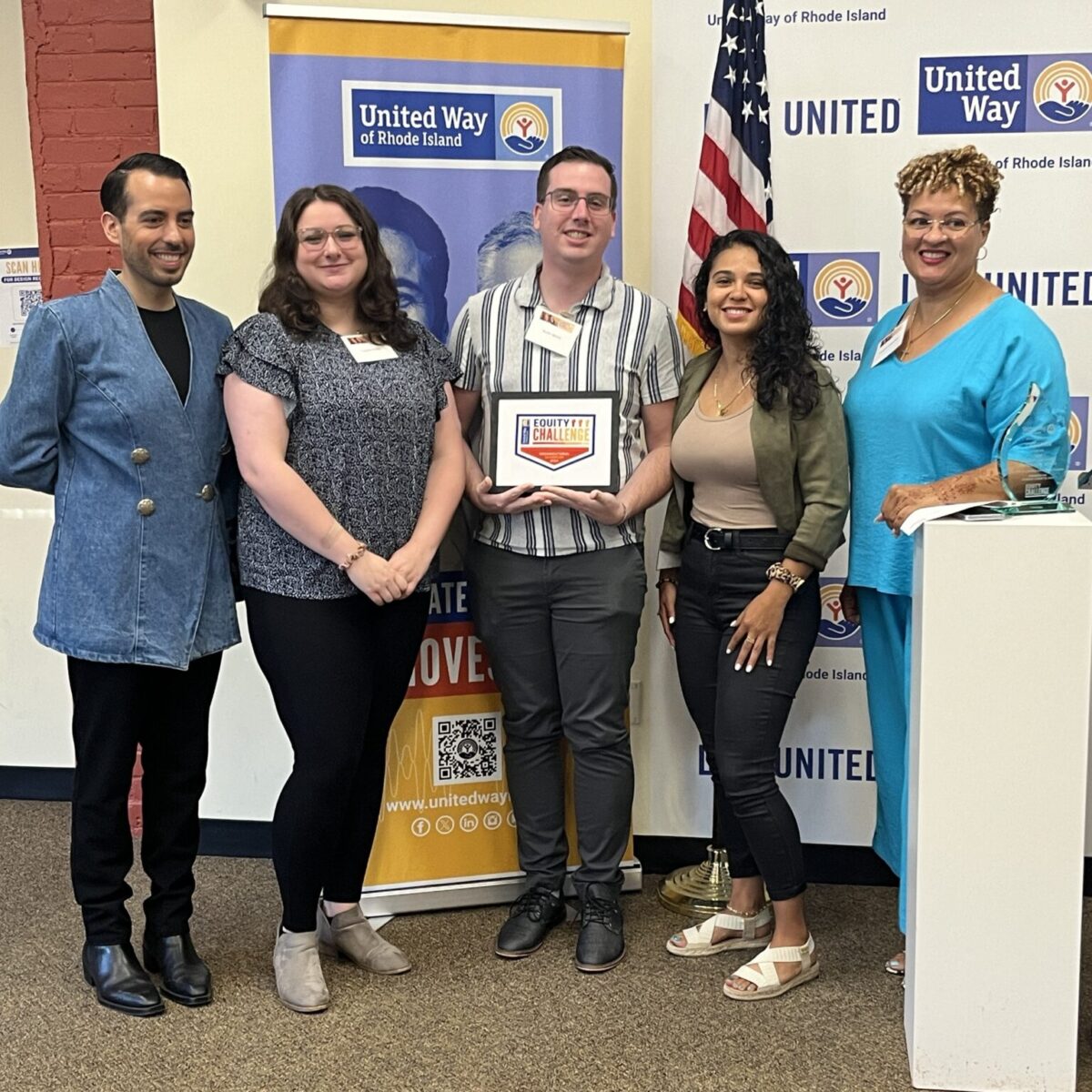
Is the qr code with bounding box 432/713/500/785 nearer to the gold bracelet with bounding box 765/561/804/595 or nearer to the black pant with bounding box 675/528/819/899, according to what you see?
the black pant with bounding box 675/528/819/899

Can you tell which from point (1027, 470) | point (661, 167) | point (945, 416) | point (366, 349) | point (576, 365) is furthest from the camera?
point (661, 167)

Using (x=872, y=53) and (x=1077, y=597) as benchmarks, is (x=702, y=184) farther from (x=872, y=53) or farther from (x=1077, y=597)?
(x=1077, y=597)

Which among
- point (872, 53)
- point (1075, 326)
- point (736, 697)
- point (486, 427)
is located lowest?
A: point (736, 697)

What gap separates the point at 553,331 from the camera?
2881 millimetres

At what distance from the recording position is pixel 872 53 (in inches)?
127

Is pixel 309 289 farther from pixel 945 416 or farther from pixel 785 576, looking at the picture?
pixel 945 416

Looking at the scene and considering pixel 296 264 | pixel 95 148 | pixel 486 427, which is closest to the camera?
pixel 296 264

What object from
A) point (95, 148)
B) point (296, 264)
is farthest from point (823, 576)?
point (95, 148)

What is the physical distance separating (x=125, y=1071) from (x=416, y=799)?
1005 mm

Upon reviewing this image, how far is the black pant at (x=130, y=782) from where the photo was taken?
2.56 metres

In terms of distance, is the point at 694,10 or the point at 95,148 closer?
the point at 694,10

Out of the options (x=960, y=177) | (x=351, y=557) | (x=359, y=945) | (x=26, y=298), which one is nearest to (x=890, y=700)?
(x=960, y=177)

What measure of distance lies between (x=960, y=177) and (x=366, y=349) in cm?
129

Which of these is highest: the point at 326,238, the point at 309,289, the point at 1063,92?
the point at 1063,92
